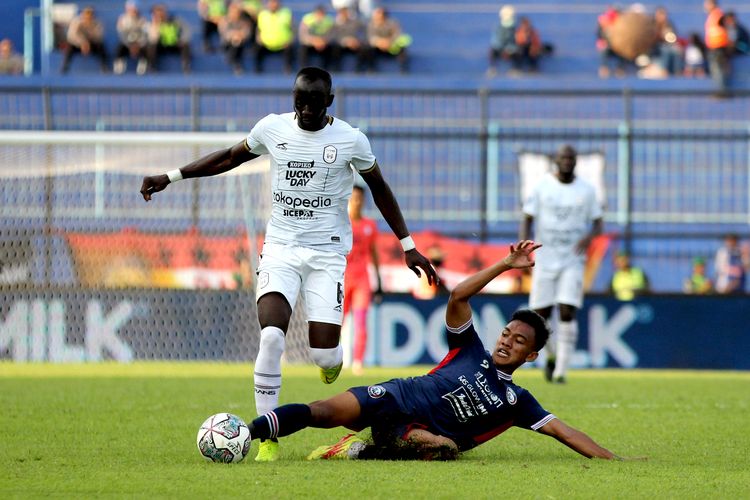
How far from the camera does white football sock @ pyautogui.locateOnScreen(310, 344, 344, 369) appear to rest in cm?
785

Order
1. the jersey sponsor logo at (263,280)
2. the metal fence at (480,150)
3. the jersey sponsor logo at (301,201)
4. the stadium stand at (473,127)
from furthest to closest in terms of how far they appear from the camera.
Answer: the metal fence at (480,150), the stadium stand at (473,127), the jersey sponsor logo at (301,201), the jersey sponsor logo at (263,280)

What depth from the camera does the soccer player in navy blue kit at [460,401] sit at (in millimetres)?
7148

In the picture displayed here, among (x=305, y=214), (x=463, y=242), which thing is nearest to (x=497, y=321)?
(x=463, y=242)

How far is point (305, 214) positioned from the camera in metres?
7.86

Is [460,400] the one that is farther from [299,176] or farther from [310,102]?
[310,102]

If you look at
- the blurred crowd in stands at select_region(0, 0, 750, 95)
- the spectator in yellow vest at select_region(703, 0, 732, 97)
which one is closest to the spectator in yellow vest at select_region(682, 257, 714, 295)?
the spectator in yellow vest at select_region(703, 0, 732, 97)

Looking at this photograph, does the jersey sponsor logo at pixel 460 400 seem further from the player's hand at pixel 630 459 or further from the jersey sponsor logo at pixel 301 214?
the jersey sponsor logo at pixel 301 214

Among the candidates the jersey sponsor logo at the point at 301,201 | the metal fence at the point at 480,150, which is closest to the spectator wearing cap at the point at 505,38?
the metal fence at the point at 480,150

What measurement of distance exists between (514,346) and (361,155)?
155 centimetres

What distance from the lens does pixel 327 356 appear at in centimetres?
786

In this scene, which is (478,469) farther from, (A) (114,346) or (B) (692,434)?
(A) (114,346)

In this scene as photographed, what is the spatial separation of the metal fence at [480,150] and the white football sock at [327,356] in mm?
11697

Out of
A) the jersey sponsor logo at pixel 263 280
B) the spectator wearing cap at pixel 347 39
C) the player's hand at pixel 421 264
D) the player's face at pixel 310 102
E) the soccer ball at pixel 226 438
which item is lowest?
the soccer ball at pixel 226 438

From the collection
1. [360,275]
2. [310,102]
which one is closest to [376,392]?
[310,102]
